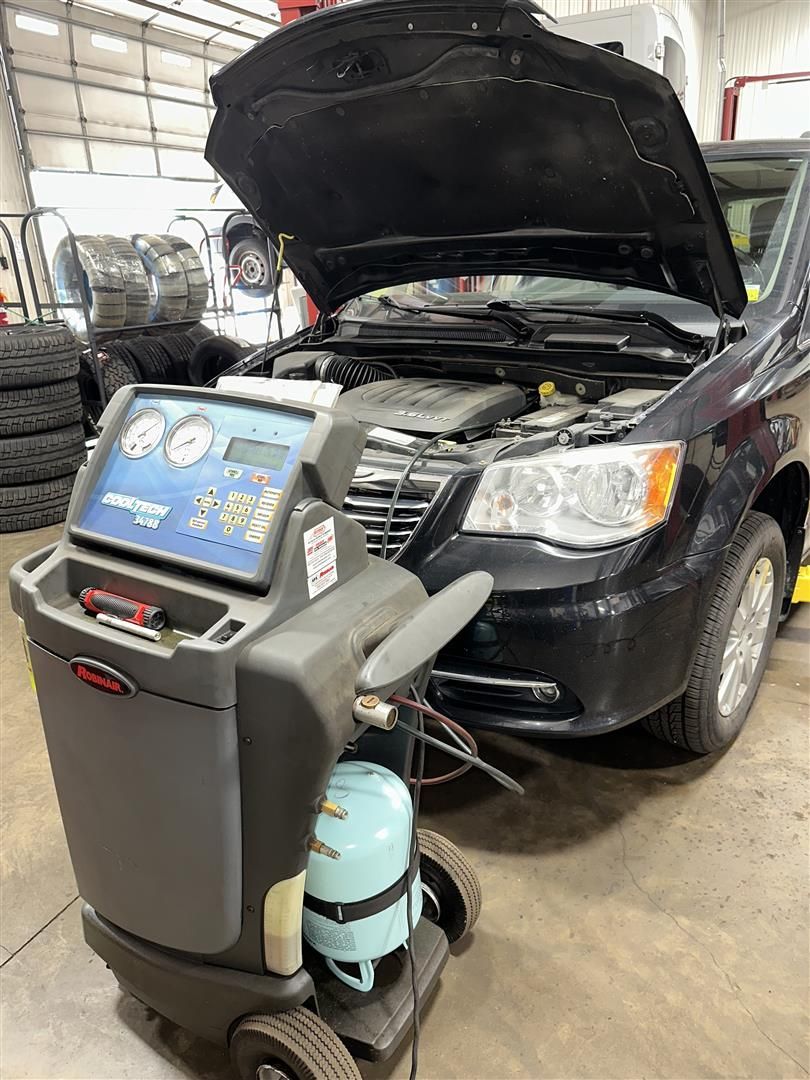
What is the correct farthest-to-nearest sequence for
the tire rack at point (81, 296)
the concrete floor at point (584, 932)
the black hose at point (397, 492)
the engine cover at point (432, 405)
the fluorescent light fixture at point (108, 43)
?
the fluorescent light fixture at point (108, 43) → the tire rack at point (81, 296) → the engine cover at point (432, 405) → the black hose at point (397, 492) → the concrete floor at point (584, 932)

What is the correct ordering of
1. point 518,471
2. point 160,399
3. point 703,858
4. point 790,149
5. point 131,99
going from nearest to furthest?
point 160,399 < point 518,471 < point 703,858 < point 790,149 < point 131,99

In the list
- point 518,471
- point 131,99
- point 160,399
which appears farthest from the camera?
point 131,99

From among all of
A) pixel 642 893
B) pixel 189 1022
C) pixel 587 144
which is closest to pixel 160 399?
pixel 189 1022

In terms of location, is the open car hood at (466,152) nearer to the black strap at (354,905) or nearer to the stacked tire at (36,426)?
the black strap at (354,905)

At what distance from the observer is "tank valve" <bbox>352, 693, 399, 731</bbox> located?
0.96 meters

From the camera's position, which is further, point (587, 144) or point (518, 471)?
point (587, 144)

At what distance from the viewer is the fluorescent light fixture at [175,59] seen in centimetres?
1012

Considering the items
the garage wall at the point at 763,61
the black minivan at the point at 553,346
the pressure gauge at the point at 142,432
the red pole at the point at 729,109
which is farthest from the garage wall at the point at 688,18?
the pressure gauge at the point at 142,432

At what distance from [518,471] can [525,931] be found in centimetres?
92

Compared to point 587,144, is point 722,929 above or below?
below

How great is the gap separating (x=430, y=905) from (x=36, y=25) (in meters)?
10.0

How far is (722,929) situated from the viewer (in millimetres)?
1526

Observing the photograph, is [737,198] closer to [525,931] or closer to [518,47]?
[518,47]

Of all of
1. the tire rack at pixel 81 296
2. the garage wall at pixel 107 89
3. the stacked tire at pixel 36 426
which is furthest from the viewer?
the garage wall at pixel 107 89
